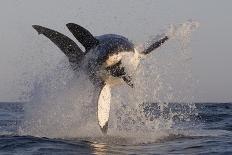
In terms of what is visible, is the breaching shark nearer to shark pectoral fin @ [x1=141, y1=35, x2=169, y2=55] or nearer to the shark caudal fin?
shark pectoral fin @ [x1=141, y1=35, x2=169, y2=55]

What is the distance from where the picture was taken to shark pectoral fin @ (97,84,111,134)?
16203 mm

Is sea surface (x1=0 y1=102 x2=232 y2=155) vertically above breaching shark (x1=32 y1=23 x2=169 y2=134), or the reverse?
breaching shark (x1=32 y1=23 x2=169 y2=134)

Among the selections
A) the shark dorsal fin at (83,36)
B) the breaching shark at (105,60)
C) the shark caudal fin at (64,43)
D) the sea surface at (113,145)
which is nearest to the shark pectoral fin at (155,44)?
the breaching shark at (105,60)

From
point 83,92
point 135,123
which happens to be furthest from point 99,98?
point 135,123

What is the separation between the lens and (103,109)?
643 inches

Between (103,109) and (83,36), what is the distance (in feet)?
7.40

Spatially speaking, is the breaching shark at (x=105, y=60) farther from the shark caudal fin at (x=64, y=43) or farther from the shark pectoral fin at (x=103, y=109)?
the shark caudal fin at (x=64, y=43)

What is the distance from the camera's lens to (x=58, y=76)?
65.5 ft

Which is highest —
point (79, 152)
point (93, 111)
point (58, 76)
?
point (58, 76)

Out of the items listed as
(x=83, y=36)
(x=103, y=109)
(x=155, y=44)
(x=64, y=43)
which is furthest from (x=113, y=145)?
(x=64, y=43)

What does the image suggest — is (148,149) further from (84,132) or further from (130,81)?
(84,132)

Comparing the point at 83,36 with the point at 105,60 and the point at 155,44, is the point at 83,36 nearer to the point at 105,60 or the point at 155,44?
the point at 105,60

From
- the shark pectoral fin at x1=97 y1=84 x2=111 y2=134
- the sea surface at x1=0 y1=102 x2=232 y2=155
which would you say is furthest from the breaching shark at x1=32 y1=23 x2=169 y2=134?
the sea surface at x1=0 y1=102 x2=232 y2=155

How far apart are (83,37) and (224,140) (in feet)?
17.1
